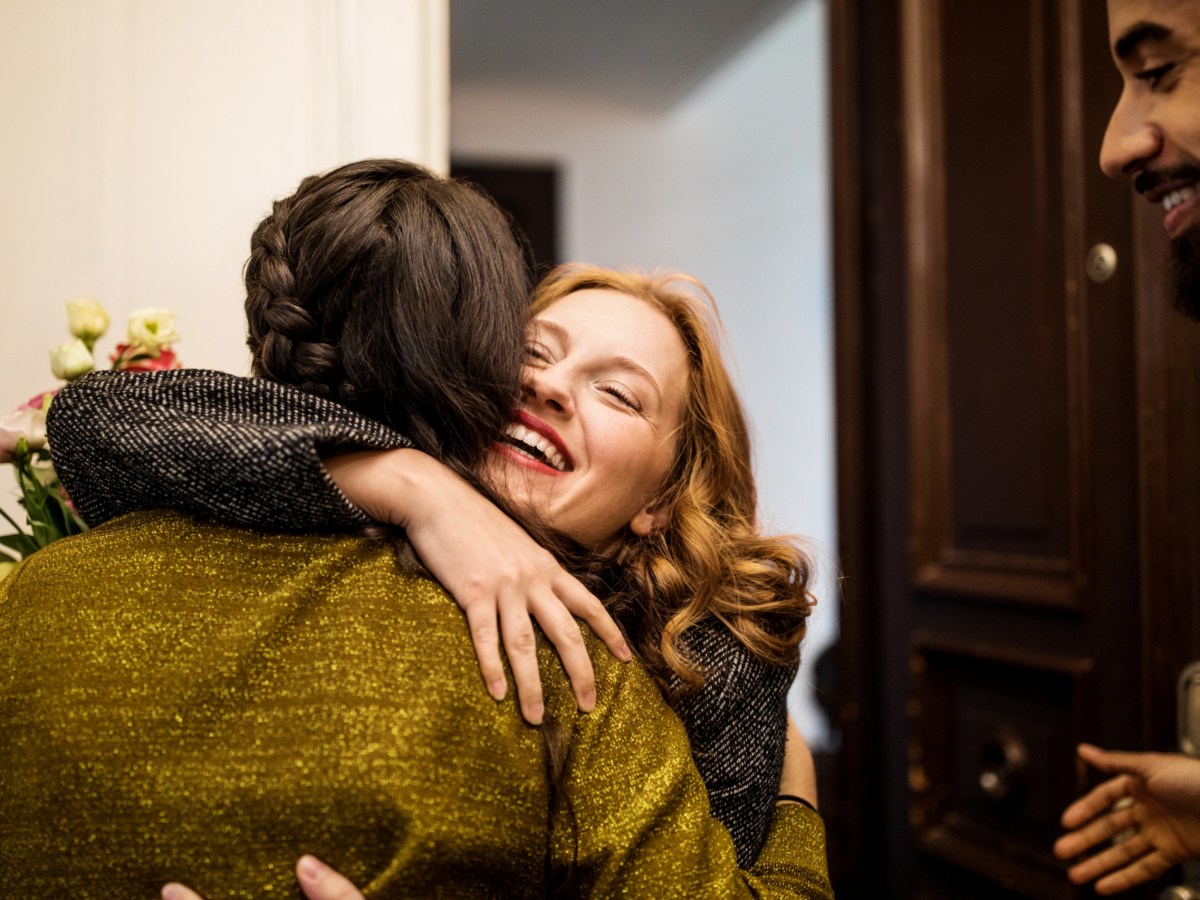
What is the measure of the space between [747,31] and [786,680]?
3.26m

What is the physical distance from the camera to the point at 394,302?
2.75 feet

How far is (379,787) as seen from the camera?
2.18 ft

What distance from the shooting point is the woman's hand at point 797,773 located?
3.45 feet

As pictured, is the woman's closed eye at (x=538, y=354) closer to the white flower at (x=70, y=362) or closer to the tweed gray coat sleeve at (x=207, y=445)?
the tweed gray coat sleeve at (x=207, y=445)

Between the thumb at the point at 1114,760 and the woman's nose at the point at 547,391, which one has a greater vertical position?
the woman's nose at the point at 547,391

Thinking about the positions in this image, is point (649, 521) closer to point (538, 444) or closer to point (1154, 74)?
point (538, 444)

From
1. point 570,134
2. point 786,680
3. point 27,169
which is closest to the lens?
point 786,680

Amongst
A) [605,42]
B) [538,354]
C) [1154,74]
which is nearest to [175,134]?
[538,354]

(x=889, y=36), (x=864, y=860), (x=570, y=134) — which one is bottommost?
(x=864, y=860)

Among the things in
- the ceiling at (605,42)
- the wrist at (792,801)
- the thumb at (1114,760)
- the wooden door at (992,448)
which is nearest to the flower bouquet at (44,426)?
the wrist at (792,801)

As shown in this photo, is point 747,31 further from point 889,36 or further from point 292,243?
point 292,243

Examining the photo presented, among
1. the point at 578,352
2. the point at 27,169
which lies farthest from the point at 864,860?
the point at 27,169

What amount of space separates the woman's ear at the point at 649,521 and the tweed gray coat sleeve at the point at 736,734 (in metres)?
0.19

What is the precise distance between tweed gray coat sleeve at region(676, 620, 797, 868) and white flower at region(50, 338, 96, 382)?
2.22 ft
